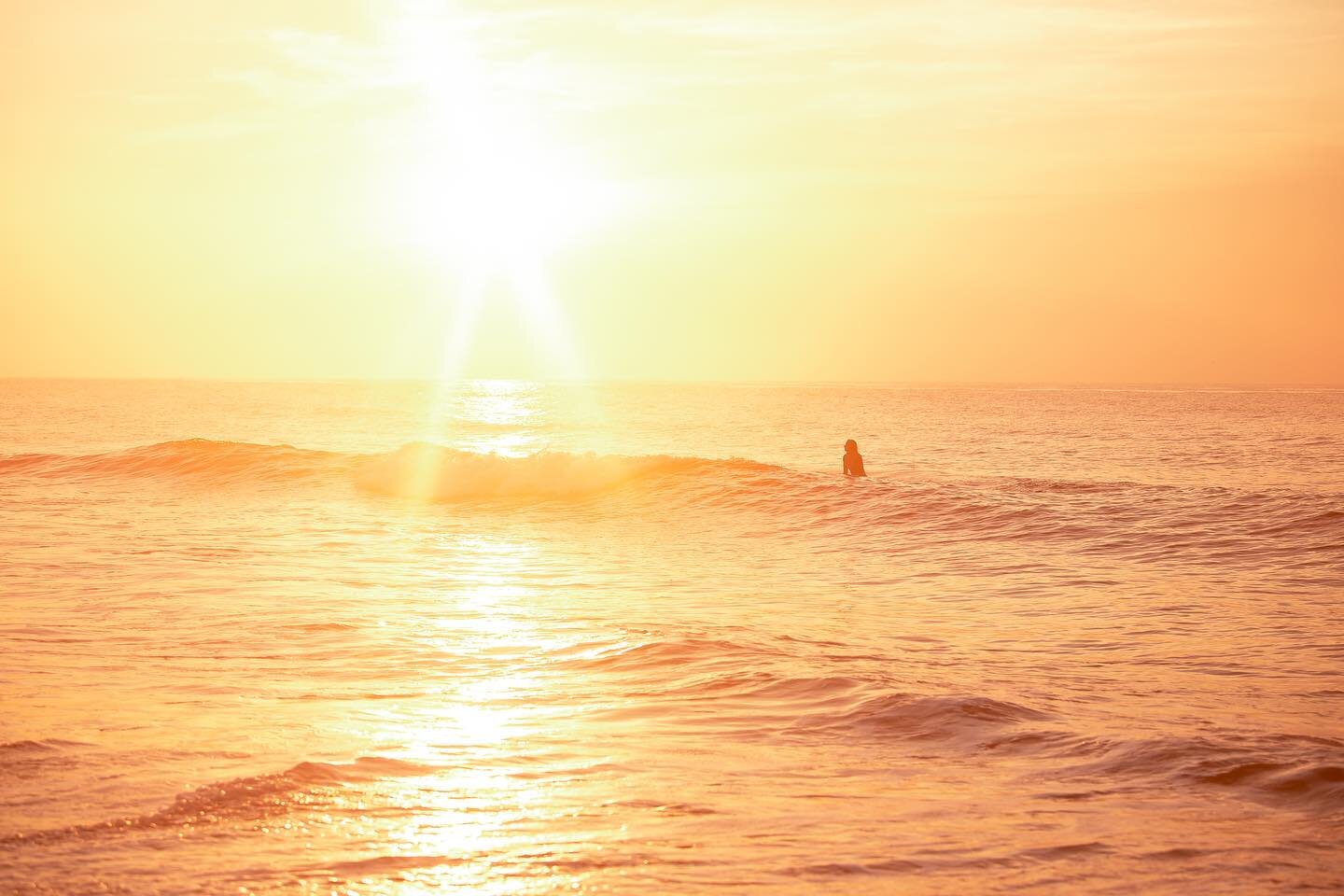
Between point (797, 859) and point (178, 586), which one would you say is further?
point (178, 586)

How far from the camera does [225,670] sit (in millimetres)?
7887

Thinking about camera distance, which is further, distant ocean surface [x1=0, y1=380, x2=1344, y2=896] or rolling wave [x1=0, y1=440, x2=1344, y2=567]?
rolling wave [x1=0, y1=440, x2=1344, y2=567]

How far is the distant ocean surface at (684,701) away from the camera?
465 centimetres

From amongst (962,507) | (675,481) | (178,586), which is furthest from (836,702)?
(675,481)

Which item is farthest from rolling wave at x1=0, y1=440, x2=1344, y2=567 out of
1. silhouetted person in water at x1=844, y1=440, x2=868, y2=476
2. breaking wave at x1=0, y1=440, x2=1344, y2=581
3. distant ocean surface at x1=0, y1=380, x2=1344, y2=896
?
silhouetted person in water at x1=844, y1=440, x2=868, y2=476

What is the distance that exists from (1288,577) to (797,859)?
9.92 metres

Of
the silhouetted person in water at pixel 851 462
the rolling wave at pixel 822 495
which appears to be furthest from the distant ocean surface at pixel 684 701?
the silhouetted person in water at pixel 851 462

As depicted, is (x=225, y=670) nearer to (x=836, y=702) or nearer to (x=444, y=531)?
(x=836, y=702)

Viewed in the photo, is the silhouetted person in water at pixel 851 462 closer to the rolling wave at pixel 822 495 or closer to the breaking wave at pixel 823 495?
the breaking wave at pixel 823 495

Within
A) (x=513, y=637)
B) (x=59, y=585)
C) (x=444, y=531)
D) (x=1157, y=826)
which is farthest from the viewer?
(x=444, y=531)

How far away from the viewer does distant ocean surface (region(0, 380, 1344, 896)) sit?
4.65 m

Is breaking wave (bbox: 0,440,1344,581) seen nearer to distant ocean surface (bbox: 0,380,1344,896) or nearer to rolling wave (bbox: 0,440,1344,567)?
rolling wave (bbox: 0,440,1344,567)

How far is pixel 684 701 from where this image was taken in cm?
741

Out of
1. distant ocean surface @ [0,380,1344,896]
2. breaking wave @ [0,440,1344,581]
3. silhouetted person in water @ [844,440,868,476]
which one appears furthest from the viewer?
silhouetted person in water @ [844,440,868,476]
